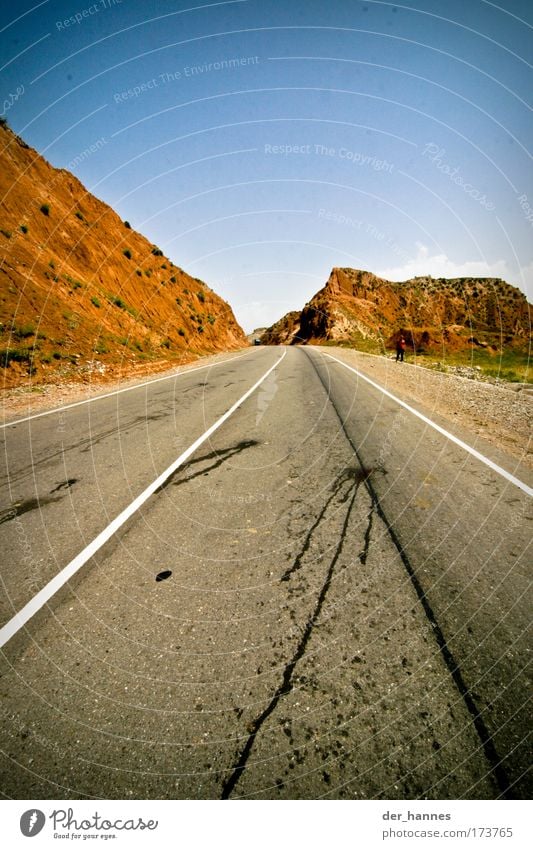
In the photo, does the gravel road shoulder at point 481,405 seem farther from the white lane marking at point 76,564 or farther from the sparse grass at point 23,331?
the sparse grass at point 23,331

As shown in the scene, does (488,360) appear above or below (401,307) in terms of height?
below

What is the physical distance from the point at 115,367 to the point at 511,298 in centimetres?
8454

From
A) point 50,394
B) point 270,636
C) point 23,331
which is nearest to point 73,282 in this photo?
point 23,331

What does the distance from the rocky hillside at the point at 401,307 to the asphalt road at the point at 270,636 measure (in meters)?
60.0

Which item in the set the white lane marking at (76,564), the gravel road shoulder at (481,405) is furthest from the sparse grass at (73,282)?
the white lane marking at (76,564)

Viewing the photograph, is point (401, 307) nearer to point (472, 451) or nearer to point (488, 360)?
point (488, 360)

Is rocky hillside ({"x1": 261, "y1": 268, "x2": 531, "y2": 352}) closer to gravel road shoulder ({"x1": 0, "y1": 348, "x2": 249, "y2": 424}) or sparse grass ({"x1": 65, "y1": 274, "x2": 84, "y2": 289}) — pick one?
sparse grass ({"x1": 65, "y1": 274, "x2": 84, "y2": 289})

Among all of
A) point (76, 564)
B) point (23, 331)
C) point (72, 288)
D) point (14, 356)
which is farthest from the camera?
point (72, 288)

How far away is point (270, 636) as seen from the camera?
2230mm

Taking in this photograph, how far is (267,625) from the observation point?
2318mm

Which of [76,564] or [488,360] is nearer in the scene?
[76,564]

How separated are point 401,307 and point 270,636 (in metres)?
94.8

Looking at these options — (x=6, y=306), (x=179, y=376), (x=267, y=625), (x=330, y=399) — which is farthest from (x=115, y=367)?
(x=267, y=625)
